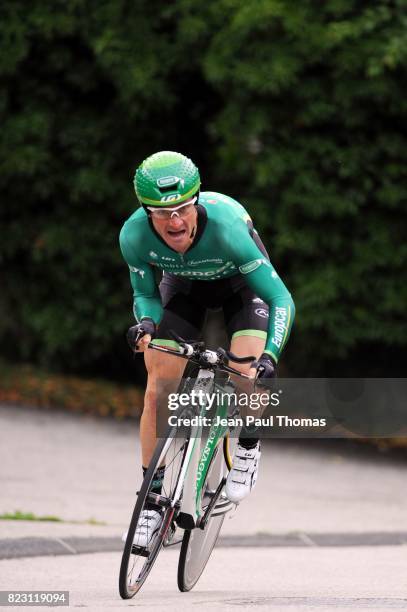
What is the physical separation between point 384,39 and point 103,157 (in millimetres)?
3430

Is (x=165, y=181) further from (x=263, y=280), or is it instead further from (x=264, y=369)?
(x=264, y=369)

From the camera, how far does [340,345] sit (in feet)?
37.4

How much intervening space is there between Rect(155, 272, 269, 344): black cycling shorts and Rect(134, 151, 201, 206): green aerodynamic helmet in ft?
2.72

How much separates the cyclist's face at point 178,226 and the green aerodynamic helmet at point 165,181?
10cm

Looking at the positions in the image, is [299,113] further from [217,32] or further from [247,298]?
[247,298]

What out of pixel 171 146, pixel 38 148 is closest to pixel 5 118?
pixel 38 148

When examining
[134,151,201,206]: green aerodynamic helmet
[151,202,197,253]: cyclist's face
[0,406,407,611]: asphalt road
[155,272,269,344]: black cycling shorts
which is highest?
[134,151,201,206]: green aerodynamic helmet

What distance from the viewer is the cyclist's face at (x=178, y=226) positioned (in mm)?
5793

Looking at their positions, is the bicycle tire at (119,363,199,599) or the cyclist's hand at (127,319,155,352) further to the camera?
the cyclist's hand at (127,319,155,352)

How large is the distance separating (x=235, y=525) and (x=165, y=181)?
4.37 meters

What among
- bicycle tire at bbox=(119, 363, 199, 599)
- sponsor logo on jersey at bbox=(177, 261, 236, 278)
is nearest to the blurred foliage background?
sponsor logo on jersey at bbox=(177, 261, 236, 278)

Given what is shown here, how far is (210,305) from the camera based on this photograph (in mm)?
6492

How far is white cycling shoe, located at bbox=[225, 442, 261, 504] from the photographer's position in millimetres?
6168

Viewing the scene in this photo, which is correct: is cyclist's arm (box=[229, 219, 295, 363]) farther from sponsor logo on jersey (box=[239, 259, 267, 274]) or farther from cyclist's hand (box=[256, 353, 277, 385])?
cyclist's hand (box=[256, 353, 277, 385])
